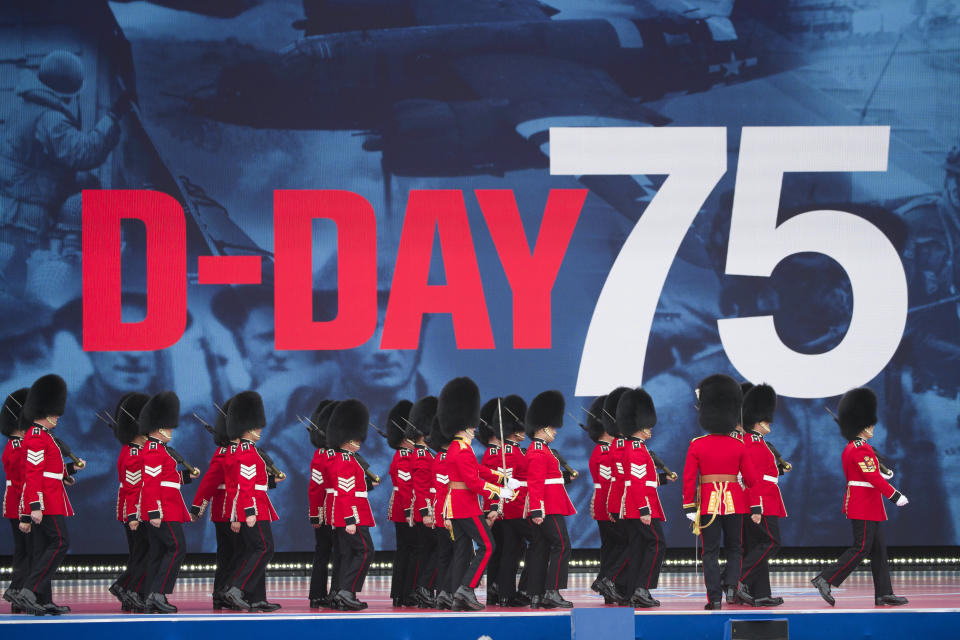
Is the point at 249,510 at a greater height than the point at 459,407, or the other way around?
the point at 459,407

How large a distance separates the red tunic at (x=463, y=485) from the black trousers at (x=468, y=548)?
0.08 m

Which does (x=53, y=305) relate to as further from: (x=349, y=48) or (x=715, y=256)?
(x=715, y=256)

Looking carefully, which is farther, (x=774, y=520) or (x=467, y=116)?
(x=467, y=116)

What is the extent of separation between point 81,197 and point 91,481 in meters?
2.85

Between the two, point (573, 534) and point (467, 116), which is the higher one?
point (467, 116)

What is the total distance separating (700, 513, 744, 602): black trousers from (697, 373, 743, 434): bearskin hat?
62cm

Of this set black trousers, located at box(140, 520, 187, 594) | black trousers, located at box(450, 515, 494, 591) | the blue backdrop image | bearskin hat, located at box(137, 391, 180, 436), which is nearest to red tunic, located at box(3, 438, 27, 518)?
bearskin hat, located at box(137, 391, 180, 436)

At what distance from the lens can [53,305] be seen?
12.0m

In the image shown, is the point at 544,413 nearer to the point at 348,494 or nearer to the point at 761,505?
the point at 348,494

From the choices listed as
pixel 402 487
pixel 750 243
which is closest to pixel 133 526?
pixel 402 487

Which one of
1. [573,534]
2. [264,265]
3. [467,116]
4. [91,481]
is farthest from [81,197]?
[573,534]

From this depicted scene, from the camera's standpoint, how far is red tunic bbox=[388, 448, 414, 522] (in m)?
8.80

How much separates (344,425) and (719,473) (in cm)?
265

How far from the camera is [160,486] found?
8086 mm
